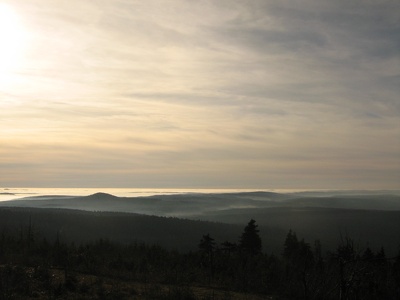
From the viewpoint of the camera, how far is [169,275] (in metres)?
19.0

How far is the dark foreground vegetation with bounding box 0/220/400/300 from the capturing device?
14.7 meters

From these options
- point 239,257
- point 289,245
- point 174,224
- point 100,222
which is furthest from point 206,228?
point 239,257

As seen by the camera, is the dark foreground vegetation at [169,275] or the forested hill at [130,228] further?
the forested hill at [130,228]

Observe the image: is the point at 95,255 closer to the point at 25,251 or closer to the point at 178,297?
the point at 25,251

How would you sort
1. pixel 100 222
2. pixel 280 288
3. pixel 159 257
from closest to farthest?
pixel 280 288 < pixel 159 257 < pixel 100 222

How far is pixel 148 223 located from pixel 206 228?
25167 mm

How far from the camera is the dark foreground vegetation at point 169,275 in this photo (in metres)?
14.7

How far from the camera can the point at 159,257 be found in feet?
76.6

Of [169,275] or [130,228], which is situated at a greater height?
[169,275]

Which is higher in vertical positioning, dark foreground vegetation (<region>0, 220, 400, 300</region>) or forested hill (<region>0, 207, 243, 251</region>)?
dark foreground vegetation (<region>0, 220, 400, 300</region>)

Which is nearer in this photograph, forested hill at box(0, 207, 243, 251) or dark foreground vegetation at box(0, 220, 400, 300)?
dark foreground vegetation at box(0, 220, 400, 300)

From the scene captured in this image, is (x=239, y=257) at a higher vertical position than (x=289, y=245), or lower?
higher

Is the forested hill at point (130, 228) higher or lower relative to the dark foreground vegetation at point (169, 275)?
lower

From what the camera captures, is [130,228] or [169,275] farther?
[130,228]
